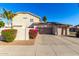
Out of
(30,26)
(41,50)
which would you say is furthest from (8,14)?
(41,50)

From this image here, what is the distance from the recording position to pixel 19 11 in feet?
96.7

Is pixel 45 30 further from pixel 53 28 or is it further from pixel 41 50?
pixel 41 50

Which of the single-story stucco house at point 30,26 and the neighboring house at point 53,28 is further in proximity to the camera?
the neighboring house at point 53,28

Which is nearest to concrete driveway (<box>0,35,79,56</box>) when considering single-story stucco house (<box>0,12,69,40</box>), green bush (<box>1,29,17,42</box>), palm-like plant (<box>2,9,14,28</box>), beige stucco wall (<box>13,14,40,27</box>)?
green bush (<box>1,29,17,42</box>)

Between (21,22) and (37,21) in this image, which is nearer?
(21,22)

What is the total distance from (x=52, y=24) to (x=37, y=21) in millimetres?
5246

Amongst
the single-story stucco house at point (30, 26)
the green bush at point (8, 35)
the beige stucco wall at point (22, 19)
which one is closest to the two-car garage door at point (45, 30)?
the single-story stucco house at point (30, 26)

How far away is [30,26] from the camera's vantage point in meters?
29.8

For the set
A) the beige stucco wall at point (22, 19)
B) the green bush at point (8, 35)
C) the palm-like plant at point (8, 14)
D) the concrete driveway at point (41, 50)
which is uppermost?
the palm-like plant at point (8, 14)

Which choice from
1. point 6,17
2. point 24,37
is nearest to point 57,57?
point 24,37

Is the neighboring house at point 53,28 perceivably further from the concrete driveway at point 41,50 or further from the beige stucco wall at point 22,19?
the concrete driveway at point 41,50

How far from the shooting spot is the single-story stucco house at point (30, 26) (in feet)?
68.2

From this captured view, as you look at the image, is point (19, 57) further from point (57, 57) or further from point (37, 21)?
point (37, 21)

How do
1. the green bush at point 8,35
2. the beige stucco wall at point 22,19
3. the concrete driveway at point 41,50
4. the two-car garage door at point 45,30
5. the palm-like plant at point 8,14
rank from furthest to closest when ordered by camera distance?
1. the two-car garage door at point 45,30
2. the palm-like plant at point 8,14
3. the beige stucco wall at point 22,19
4. the green bush at point 8,35
5. the concrete driveway at point 41,50
